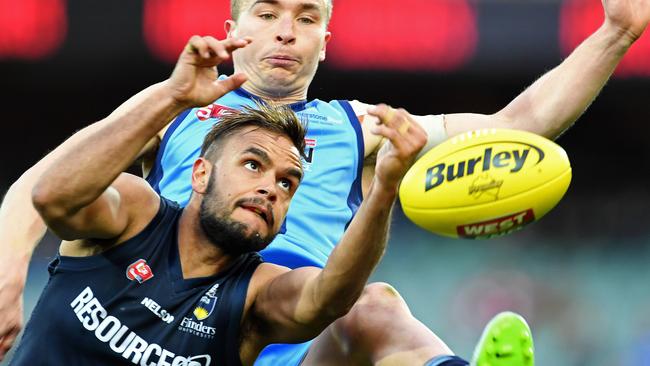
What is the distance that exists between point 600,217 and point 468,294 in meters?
1.92

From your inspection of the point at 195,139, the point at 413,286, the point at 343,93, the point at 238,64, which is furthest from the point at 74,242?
the point at 413,286

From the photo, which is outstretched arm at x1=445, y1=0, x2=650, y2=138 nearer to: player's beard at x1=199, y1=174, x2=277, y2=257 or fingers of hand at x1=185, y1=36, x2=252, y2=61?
player's beard at x1=199, y1=174, x2=277, y2=257

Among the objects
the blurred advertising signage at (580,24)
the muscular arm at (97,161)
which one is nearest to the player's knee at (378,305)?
the muscular arm at (97,161)

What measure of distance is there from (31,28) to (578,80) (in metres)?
5.71

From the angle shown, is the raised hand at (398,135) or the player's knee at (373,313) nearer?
the raised hand at (398,135)

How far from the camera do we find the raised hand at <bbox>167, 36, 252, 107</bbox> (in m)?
4.23

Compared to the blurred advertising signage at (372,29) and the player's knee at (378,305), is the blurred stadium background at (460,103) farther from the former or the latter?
the player's knee at (378,305)

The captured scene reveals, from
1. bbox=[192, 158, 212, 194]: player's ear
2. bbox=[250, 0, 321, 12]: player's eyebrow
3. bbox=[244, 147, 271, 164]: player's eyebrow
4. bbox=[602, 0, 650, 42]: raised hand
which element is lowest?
bbox=[192, 158, 212, 194]: player's ear

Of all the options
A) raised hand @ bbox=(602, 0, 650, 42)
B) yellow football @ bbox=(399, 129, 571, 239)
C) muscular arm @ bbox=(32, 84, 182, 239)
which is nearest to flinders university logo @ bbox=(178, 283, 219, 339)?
muscular arm @ bbox=(32, 84, 182, 239)

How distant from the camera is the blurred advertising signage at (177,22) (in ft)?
31.1

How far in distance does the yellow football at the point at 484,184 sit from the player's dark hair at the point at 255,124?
64cm

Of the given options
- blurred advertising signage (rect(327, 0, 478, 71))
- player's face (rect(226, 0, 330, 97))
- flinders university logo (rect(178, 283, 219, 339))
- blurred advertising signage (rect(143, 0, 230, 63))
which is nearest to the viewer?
flinders university logo (rect(178, 283, 219, 339))

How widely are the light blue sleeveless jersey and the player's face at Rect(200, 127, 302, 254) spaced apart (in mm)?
609

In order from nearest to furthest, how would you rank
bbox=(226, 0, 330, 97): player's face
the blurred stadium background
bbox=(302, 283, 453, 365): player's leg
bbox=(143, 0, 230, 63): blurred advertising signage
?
bbox=(302, 283, 453, 365): player's leg < bbox=(226, 0, 330, 97): player's face < bbox=(143, 0, 230, 63): blurred advertising signage < the blurred stadium background
